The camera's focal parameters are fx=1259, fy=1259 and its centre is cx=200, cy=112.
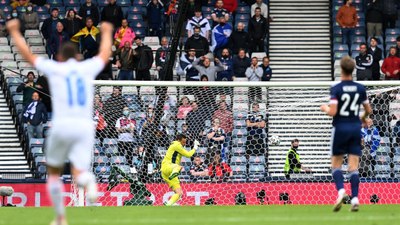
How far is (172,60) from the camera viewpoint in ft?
96.2

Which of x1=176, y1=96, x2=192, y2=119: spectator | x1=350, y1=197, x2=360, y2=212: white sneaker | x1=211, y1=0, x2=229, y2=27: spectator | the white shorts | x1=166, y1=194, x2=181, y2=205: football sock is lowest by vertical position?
x1=166, y1=194, x2=181, y2=205: football sock

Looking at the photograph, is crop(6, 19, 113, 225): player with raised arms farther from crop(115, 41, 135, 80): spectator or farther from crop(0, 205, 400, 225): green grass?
crop(115, 41, 135, 80): spectator

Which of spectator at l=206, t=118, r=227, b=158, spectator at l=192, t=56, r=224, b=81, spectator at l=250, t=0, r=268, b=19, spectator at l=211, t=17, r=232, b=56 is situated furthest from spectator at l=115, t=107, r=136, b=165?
spectator at l=250, t=0, r=268, b=19

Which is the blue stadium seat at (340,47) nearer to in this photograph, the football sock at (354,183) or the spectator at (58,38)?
the spectator at (58,38)

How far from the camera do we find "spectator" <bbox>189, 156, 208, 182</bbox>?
25.6m

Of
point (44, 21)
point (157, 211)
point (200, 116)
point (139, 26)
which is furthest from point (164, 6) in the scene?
point (157, 211)

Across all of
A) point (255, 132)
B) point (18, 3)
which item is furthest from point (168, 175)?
Result: point (18, 3)

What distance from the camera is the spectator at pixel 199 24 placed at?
30.9 metres

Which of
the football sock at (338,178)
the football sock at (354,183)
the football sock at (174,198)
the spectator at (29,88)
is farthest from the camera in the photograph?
the spectator at (29,88)

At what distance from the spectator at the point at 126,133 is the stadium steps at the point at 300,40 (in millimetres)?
6926

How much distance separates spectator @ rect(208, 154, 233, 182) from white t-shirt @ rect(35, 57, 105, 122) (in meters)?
11.7

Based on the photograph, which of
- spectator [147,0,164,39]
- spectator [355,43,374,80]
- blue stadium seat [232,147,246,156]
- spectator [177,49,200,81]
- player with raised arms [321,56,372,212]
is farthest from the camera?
spectator [147,0,164,39]

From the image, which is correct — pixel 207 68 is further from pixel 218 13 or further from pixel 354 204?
pixel 354 204

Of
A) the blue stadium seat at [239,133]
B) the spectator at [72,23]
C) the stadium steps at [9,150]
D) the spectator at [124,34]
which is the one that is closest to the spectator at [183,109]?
the blue stadium seat at [239,133]
